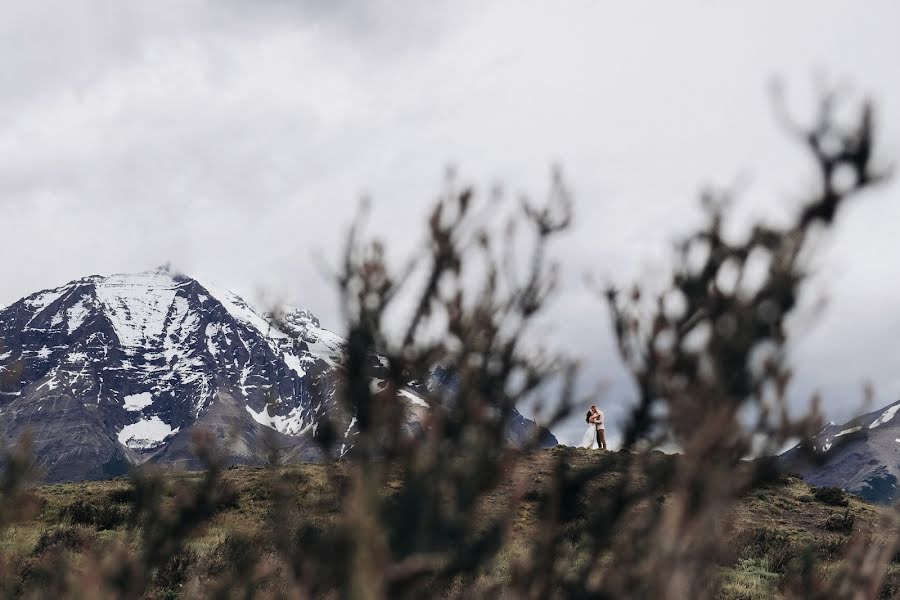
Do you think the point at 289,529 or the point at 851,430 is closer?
the point at 851,430

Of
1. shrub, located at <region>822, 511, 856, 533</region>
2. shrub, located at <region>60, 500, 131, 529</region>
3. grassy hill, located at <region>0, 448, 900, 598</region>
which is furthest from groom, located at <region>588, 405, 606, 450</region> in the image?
shrub, located at <region>60, 500, 131, 529</region>

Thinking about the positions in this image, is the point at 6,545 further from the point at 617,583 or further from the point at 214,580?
the point at 617,583

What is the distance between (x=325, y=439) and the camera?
11.6 ft

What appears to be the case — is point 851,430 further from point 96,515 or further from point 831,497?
point 831,497

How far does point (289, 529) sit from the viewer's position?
5.59 metres

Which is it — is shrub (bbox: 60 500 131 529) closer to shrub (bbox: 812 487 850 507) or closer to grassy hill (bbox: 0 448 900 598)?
grassy hill (bbox: 0 448 900 598)

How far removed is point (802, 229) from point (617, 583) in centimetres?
179

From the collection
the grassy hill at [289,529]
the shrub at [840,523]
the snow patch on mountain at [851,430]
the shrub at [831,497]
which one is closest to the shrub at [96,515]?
the grassy hill at [289,529]

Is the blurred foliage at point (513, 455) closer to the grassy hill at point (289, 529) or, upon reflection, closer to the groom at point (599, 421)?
the grassy hill at point (289, 529)

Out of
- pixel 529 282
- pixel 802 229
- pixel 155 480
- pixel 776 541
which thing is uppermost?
pixel 529 282

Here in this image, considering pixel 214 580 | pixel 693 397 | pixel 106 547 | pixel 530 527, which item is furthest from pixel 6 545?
pixel 693 397

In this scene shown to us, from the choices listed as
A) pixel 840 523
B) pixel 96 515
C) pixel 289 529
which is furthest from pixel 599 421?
pixel 289 529

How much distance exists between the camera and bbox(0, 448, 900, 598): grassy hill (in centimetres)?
850

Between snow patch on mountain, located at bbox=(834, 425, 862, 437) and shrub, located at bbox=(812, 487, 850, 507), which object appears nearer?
snow patch on mountain, located at bbox=(834, 425, 862, 437)
